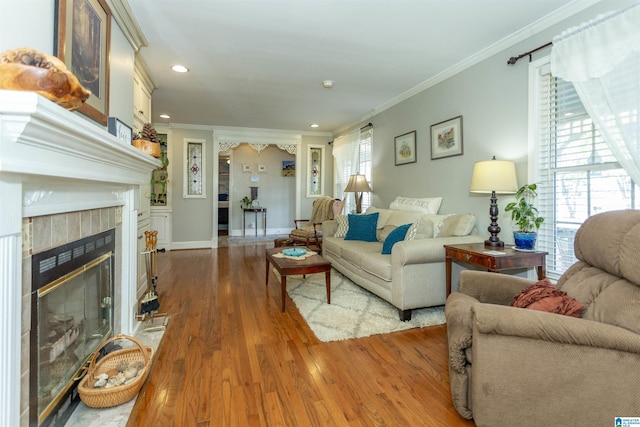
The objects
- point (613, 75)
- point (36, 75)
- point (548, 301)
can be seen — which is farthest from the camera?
point (613, 75)

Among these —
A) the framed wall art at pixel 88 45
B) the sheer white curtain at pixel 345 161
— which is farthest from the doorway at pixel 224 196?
the framed wall art at pixel 88 45

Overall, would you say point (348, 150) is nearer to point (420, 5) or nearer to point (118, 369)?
point (420, 5)

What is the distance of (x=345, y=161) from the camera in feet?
19.8

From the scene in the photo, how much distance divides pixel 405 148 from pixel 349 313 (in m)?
2.44

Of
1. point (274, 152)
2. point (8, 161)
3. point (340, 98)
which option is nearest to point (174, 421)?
point (8, 161)

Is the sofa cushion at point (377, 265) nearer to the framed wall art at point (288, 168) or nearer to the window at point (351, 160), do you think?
the window at point (351, 160)

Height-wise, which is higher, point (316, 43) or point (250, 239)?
point (316, 43)

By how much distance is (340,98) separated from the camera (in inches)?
172

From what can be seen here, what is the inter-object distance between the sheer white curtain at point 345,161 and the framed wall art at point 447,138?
2020 millimetres

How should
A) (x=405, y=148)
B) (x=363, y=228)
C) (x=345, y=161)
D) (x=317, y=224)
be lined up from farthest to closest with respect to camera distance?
(x=345, y=161), (x=317, y=224), (x=405, y=148), (x=363, y=228)

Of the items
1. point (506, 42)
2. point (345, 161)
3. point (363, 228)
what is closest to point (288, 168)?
point (345, 161)

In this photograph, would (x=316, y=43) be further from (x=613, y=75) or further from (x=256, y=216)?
(x=256, y=216)

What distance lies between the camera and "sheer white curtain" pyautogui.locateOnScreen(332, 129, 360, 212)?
18.5ft

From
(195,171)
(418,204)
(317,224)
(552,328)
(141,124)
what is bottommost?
(552,328)
